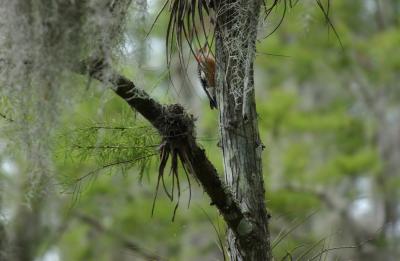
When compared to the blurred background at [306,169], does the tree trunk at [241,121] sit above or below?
below

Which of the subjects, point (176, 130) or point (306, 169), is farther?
point (306, 169)

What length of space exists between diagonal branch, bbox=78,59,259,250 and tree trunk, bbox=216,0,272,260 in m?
0.09


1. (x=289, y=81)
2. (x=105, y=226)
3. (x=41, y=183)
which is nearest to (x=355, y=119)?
(x=289, y=81)

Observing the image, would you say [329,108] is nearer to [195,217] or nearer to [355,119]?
[355,119]

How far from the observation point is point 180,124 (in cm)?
218

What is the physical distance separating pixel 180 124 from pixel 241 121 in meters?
0.40

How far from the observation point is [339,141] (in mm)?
13828

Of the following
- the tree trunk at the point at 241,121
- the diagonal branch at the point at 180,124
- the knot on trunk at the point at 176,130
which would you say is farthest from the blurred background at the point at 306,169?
the knot on trunk at the point at 176,130

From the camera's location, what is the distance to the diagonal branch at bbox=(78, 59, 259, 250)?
2051 millimetres

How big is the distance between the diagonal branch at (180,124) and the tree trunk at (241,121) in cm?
9

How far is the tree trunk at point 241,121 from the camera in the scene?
2459 millimetres

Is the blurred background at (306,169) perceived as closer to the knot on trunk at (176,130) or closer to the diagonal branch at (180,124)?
the diagonal branch at (180,124)

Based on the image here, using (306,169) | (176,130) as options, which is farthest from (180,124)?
(306,169)

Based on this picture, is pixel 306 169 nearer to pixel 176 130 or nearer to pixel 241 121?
pixel 241 121
